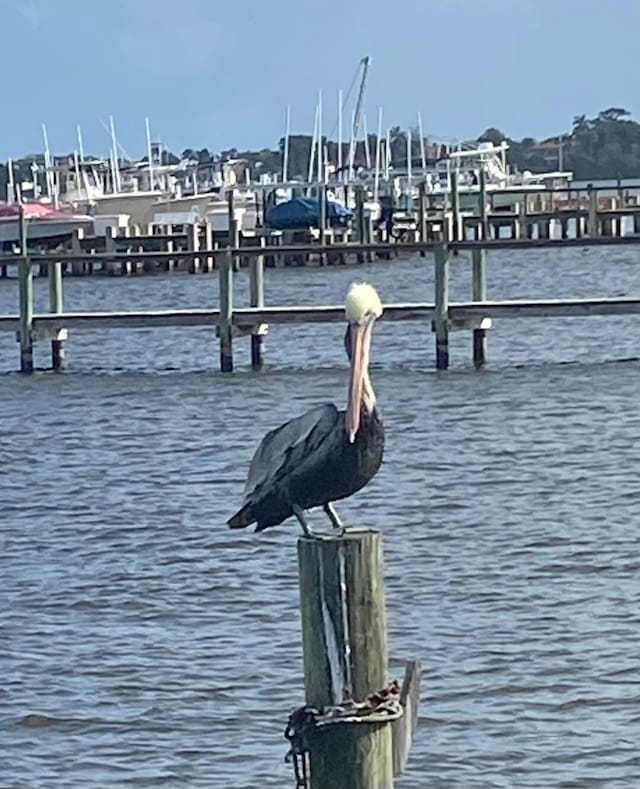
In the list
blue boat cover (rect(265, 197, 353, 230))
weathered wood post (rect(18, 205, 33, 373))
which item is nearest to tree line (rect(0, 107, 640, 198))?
blue boat cover (rect(265, 197, 353, 230))

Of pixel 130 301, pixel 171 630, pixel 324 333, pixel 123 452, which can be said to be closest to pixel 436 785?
pixel 171 630

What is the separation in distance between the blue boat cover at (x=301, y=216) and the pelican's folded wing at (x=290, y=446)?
58.8 metres

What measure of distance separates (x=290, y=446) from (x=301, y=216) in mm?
60068

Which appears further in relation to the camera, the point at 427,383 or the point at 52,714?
the point at 427,383

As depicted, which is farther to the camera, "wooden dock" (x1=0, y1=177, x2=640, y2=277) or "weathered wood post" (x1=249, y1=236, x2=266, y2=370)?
"wooden dock" (x1=0, y1=177, x2=640, y2=277)

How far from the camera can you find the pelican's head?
604 centimetres

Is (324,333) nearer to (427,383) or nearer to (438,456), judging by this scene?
(427,383)

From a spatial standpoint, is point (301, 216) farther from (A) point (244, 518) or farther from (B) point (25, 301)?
(A) point (244, 518)

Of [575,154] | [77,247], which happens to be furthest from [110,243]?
[575,154]

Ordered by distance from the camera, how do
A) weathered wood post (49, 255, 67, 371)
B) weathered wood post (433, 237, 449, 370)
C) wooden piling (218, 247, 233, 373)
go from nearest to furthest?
weathered wood post (433, 237, 449, 370) → wooden piling (218, 247, 233, 373) → weathered wood post (49, 255, 67, 371)

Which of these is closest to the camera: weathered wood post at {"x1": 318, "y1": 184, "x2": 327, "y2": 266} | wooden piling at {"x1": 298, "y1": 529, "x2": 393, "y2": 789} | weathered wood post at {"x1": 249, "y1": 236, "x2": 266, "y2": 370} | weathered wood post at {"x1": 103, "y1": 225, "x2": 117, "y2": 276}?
wooden piling at {"x1": 298, "y1": 529, "x2": 393, "y2": 789}

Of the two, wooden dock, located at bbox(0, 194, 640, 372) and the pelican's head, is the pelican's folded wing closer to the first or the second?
the pelican's head

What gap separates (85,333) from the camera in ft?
115

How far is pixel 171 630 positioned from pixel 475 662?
198 cm
